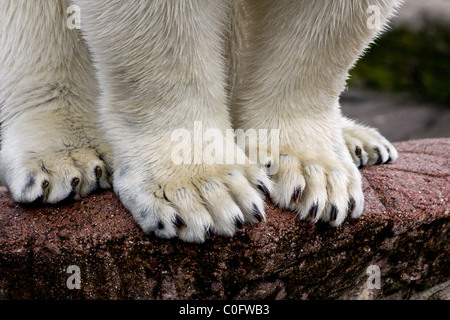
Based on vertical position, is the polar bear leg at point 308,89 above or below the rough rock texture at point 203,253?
above

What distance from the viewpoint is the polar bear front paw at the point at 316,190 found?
1.82 metres

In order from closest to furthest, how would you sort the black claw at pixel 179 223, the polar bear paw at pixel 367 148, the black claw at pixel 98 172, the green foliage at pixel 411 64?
1. the black claw at pixel 179 223
2. the black claw at pixel 98 172
3. the polar bear paw at pixel 367 148
4. the green foliage at pixel 411 64

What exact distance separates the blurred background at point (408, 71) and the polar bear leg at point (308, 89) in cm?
359

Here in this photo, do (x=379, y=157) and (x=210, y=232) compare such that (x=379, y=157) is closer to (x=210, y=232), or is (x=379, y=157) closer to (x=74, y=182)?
(x=210, y=232)

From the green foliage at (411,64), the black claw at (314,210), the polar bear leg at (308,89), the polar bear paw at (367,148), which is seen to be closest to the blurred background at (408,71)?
the green foliage at (411,64)

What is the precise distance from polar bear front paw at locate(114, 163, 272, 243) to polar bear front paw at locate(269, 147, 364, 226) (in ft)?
0.24

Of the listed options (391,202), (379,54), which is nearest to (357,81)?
(379,54)

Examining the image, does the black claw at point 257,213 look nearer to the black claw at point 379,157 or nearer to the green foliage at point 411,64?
the black claw at point 379,157

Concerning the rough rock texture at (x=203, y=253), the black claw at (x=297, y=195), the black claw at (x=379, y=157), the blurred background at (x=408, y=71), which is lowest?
the blurred background at (x=408, y=71)

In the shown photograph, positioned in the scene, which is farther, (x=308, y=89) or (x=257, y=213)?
(x=308, y=89)

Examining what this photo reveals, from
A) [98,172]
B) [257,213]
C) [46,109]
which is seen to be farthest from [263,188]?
[46,109]

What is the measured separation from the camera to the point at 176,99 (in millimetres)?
1797

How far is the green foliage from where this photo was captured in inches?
239

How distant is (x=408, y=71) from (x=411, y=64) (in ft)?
0.26
